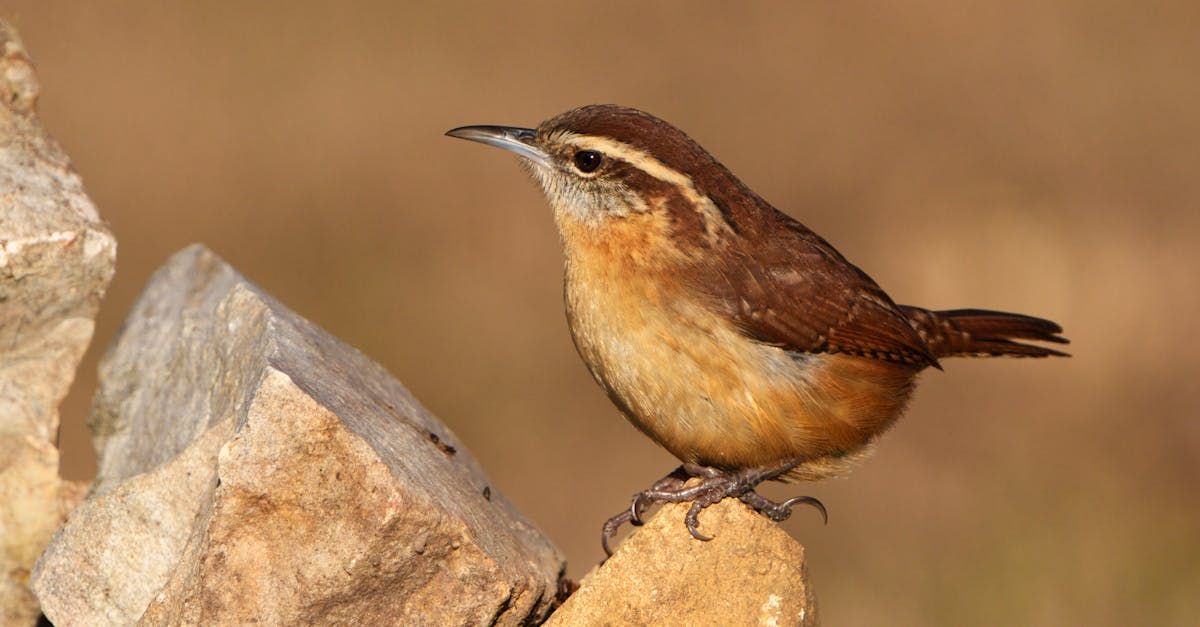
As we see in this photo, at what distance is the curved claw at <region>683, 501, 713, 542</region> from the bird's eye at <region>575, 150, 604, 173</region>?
1540 millimetres

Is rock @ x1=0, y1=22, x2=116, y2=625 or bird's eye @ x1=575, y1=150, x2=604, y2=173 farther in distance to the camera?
bird's eye @ x1=575, y1=150, x2=604, y2=173

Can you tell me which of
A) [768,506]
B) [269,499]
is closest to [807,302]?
[768,506]

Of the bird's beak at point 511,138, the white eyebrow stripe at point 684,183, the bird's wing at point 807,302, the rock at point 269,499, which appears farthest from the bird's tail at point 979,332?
the rock at point 269,499

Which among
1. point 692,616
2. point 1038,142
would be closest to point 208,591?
point 692,616

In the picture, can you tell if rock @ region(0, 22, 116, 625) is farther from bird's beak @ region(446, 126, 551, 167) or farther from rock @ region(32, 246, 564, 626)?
bird's beak @ region(446, 126, 551, 167)

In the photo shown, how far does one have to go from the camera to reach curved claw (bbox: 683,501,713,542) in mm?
4926

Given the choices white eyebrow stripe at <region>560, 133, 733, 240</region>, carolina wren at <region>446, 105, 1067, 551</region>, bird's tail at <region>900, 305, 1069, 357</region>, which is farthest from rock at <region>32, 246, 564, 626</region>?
bird's tail at <region>900, 305, 1069, 357</region>

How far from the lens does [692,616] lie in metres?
4.79

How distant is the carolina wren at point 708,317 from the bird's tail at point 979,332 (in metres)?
0.45

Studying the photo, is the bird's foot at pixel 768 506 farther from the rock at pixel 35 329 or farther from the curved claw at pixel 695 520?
the rock at pixel 35 329

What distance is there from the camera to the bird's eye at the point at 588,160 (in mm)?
5973

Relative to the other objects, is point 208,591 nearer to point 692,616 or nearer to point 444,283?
point 692,616

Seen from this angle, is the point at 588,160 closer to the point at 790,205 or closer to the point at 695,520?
the point at 695,520

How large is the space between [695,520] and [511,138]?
2004mm
